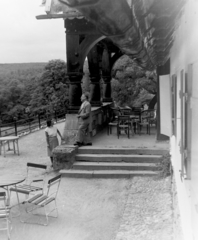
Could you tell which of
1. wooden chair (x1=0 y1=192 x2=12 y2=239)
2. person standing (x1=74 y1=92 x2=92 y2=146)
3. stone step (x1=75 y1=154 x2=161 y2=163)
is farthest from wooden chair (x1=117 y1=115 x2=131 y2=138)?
wooden chair (x1=0 y1=192 x2=12 y2=239)

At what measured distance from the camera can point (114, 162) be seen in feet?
30.6

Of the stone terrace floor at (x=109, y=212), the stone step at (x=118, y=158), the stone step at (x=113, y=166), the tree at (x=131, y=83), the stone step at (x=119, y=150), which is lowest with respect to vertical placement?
the stone terrace floor at (x=109, y=212)

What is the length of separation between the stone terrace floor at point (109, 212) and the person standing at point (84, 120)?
4.32 ft

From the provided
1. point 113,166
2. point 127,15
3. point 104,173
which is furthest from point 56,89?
point 127,15

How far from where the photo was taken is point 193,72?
2.51 m

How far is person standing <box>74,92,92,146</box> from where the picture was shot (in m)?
9.70

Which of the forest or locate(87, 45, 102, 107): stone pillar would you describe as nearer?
locate(87, 45, 102, 107): stone pillar

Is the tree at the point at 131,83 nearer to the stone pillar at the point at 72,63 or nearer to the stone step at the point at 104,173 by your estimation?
the stone pillar at the point at 72,63

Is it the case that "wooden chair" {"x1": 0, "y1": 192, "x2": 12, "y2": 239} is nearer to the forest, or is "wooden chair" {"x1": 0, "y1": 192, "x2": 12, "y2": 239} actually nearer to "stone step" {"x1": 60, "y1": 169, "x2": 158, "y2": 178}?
"stone step" {"x1": 60, "y1": 169, "x2": 158, "y2": 178}

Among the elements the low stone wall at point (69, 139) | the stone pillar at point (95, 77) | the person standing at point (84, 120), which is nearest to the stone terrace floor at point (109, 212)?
the low stone wall at point (69, 139)

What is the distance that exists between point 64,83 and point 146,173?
36.8 meters

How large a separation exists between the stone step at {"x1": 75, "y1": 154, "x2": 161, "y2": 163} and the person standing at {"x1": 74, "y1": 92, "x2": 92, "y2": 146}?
2.15ft

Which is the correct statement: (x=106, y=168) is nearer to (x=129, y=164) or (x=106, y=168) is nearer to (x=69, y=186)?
(x=129, y=164)

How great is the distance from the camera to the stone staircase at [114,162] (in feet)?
28.9
